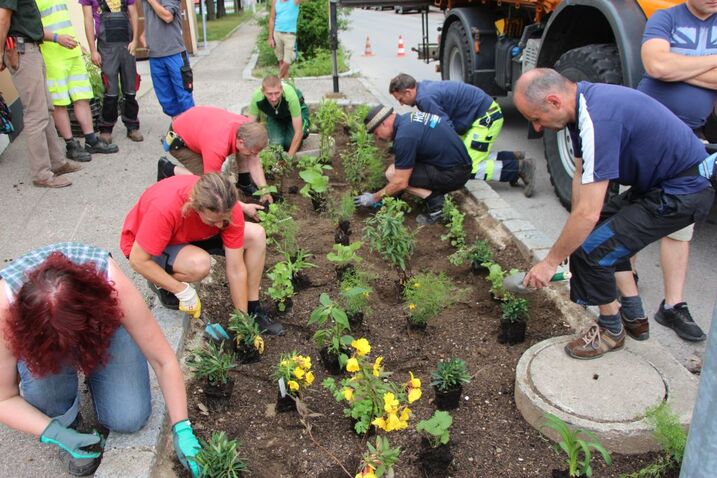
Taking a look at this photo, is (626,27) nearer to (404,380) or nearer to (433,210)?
(433,210)

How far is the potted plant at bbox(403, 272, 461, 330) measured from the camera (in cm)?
344

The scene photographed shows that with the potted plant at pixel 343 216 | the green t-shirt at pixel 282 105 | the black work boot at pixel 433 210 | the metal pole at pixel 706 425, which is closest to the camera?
the metal pole at pixel 706 425

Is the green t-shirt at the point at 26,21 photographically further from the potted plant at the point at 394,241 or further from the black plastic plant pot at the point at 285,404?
the black plastic plant pot at the point at 285,404

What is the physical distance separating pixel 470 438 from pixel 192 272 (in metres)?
1.64

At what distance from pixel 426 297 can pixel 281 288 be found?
843mm

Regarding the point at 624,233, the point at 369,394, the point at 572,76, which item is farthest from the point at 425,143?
the point at 369,394

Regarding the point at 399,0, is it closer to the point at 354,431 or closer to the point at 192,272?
the point at 192,272

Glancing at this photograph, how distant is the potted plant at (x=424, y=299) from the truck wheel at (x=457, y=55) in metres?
4.21

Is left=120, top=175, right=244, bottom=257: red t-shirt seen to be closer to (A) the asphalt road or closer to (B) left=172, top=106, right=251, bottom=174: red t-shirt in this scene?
(B) left=172, top=106, right=251, bottom=174: red t-shirt

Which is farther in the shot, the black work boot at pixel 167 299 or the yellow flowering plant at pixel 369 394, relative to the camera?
the black work boot at pixel 167 299

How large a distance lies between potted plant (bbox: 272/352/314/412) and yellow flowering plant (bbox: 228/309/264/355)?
28cm

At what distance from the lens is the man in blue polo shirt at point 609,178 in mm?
2635

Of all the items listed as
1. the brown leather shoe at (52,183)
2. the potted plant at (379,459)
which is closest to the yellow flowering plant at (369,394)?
the potted plant at (379,459)

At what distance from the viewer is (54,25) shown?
18.5ft
